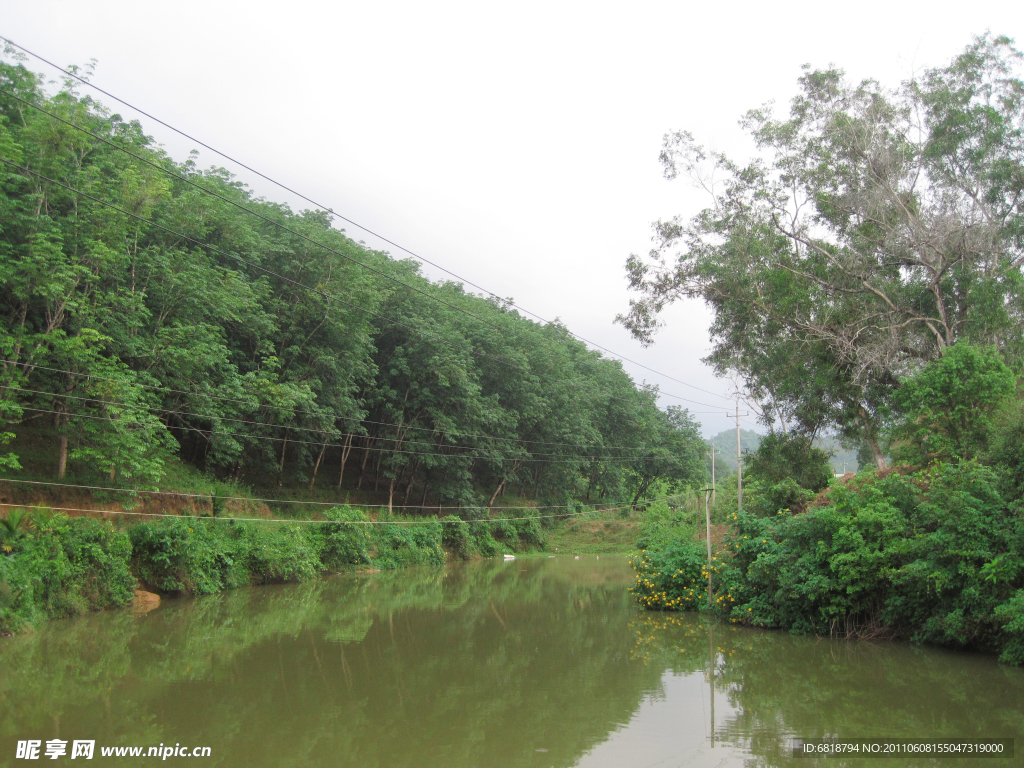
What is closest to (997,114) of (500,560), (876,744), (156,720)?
(876,744)

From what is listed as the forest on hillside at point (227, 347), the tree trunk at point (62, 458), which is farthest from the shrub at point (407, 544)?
the tree trunk at point (62, 458)

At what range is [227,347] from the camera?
2622 cm

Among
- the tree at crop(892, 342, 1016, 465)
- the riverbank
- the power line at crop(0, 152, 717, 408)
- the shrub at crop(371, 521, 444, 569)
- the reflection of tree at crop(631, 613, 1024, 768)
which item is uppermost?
the power line at crop(0, 152, 717, 408)

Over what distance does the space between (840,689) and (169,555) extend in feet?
54.0

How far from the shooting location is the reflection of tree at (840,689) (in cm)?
820

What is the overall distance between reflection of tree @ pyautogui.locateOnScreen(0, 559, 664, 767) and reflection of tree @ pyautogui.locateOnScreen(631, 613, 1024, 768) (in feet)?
4.32

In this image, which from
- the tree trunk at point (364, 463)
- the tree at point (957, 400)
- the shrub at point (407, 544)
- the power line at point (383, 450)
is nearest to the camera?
the tree at point (957, 400)

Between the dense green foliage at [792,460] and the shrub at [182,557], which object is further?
the dense green foliage at [792,460]

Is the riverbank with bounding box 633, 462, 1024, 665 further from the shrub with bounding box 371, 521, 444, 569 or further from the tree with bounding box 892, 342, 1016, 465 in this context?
the shrub with bounding box 371, 521, 444, 569

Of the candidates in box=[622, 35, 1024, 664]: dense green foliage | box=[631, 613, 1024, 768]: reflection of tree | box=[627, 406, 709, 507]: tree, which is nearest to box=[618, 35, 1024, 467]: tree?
box=[622, 35, 1024, 664]: dense green foliage

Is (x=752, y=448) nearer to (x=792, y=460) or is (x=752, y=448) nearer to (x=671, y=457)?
(x=671, y=457)

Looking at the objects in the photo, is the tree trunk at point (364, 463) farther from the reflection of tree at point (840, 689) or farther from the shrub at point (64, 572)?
the reflection of tree at point (840, 689)

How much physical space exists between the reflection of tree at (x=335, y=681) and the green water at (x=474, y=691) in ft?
0.14

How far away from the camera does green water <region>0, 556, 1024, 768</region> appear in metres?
7.77
